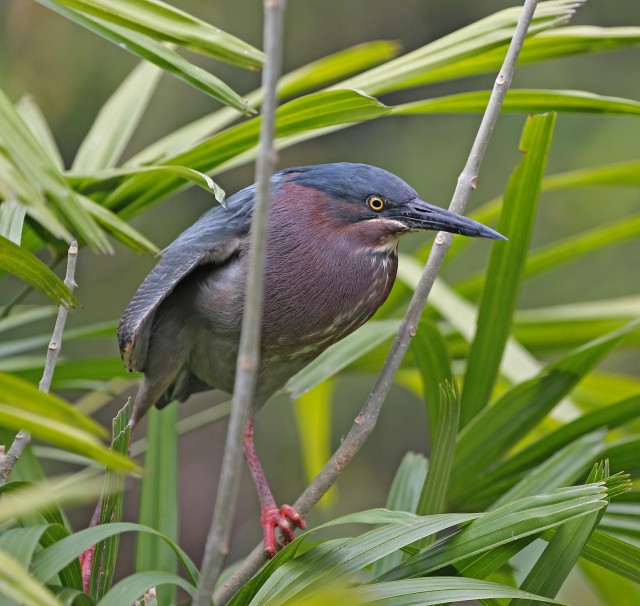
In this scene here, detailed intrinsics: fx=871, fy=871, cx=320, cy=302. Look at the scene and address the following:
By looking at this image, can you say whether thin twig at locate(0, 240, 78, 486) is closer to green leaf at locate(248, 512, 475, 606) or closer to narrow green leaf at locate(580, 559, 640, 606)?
green leaf at locate(248, 512, 475, 606)

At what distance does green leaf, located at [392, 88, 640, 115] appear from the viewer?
4.96ft

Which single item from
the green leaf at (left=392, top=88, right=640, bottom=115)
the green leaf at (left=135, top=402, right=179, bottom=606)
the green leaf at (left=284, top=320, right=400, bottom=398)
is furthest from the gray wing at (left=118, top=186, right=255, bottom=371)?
the green leaf at (left=392, top=88, right=640, bottom=115)

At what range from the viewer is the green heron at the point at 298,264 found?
1604mm

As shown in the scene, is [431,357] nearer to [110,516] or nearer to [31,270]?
[110,516]

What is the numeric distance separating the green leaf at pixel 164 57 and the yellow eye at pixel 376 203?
40 centimetres

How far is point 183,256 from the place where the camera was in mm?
1602

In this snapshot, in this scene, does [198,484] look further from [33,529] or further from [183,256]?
[33,529]

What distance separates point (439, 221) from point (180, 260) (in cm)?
47

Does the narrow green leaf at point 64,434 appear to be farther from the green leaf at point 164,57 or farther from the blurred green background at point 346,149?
the blurred green background at point 346,149

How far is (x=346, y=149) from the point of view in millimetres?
5230

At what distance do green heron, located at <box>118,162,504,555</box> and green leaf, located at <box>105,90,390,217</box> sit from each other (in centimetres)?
11

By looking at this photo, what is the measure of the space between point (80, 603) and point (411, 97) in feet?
16.4

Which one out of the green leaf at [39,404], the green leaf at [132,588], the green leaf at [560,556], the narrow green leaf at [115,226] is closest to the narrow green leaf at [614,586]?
the green leaf at [560,556]

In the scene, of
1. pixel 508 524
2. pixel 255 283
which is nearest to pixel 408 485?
pixel 508 524
